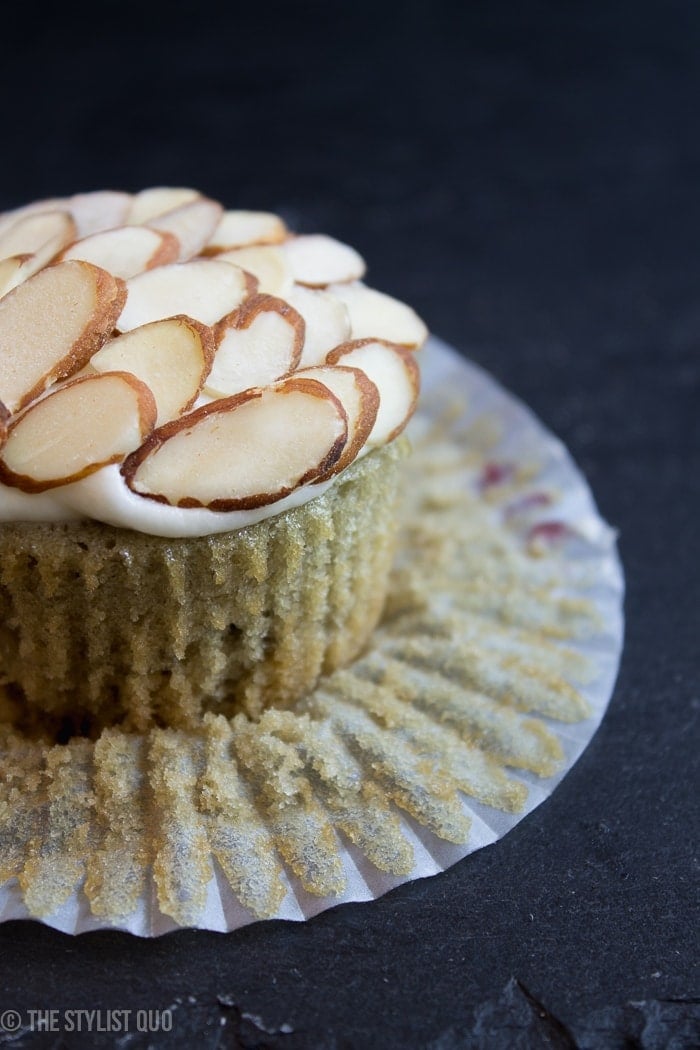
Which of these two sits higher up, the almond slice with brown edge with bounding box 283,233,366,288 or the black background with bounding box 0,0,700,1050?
the almond slice with brown edge with bounding box 283,233,366,288

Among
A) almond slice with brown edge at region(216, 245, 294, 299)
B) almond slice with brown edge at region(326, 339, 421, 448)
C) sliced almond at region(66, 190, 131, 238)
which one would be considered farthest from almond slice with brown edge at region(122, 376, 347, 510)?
sliced almond at region(66, 190, 131, 238)

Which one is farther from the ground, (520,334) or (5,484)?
(5,484)

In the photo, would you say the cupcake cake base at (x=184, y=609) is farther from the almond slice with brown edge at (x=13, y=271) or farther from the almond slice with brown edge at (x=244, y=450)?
the almond slice with brown edge at (x=13, y=271)

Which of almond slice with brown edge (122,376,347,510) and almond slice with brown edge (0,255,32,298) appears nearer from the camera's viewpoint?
almond slice with brown edge (122,376,347,510)

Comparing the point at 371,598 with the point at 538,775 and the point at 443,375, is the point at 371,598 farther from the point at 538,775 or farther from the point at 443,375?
the point at 443,375

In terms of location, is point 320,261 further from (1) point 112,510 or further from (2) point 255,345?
(1) point 112,510

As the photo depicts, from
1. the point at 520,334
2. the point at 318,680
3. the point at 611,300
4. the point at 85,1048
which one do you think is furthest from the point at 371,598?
the point at 611,300

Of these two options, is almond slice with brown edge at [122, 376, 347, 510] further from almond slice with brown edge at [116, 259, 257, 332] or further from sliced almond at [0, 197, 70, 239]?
sliced almond at [0, 197, 70, 239]

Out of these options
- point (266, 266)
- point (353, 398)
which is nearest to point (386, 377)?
point (353, 398)
